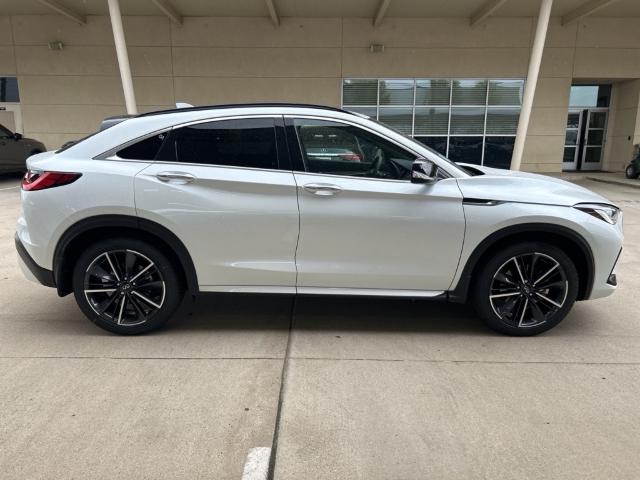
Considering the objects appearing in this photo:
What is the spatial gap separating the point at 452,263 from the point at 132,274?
100 inches

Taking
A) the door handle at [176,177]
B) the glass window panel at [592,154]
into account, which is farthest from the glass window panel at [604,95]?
the door handle at [176,177]

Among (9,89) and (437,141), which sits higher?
(9,89)

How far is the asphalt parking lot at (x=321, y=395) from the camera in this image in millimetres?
2439

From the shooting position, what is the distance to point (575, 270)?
149 inches

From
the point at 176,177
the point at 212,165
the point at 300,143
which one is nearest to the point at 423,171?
the point at 300,143

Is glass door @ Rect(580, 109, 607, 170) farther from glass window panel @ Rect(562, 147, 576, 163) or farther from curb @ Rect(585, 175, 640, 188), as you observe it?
curb @ Rect(585, 175, 640, 188)

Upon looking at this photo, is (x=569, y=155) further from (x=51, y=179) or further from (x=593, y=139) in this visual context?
(x=51, y=179)

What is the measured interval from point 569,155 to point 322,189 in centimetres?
2018

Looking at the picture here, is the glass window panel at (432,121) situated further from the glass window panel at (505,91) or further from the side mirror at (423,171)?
the side mirror at (423,171)

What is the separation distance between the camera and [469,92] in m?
17.9

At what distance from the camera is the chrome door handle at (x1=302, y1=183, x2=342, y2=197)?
11.9 feet

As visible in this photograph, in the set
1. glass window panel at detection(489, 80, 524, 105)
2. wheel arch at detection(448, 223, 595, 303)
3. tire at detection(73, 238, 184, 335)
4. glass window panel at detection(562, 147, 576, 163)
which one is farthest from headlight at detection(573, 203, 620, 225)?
glass window panel at detection(562, 147, 576, 163)

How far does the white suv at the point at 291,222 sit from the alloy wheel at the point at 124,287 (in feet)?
0.04

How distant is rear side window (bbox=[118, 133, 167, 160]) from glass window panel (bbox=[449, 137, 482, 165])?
16027 millimetres
